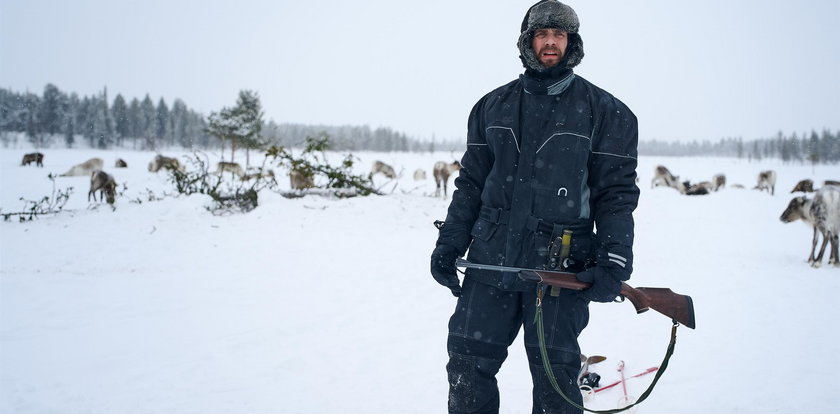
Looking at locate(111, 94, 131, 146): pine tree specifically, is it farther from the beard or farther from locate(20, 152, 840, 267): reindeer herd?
the beard

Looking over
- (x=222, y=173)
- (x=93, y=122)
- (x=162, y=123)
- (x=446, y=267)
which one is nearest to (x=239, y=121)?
(x=222, y=173)

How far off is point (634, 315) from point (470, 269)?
3636mm

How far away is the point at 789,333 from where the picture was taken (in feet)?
15.8

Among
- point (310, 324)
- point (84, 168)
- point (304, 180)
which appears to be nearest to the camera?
point (310, 324)

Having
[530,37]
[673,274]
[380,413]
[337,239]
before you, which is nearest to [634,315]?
[673,274]

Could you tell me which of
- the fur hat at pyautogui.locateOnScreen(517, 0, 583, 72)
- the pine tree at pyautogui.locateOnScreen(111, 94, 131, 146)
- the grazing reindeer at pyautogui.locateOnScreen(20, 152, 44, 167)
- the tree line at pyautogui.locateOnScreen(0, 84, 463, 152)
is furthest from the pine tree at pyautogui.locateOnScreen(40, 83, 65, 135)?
the fur hat at pyautogui.locateOnScreen(517, 0, 583, 72)

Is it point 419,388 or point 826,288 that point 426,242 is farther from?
point 826,288

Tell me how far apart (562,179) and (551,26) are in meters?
0.80

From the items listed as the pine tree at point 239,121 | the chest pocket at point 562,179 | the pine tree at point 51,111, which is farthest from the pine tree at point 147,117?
the chest pocket at point 562,179

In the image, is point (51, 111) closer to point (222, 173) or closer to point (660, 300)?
point (222, 173)

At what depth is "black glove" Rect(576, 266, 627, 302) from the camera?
2102mm

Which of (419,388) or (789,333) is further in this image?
(789,333)

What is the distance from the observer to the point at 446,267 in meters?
2.50

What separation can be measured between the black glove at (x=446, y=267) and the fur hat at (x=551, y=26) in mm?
1075
